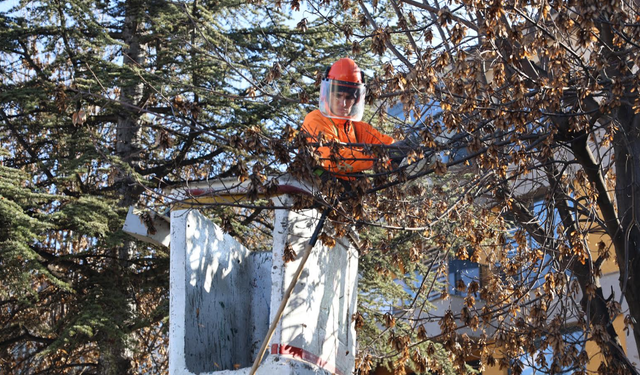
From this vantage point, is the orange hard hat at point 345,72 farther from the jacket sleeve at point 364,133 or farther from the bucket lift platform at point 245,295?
the bucket lift platform at point 245,295

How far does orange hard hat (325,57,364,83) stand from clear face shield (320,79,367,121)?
0.17 feet

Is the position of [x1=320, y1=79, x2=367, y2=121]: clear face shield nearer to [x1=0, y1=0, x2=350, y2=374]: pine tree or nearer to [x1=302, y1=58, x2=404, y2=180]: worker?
[x1=302, y1=58, x2=404, y2=180]: worker

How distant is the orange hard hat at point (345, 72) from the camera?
22.9 feet

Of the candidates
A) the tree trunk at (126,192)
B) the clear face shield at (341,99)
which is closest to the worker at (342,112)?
the clear face shield at (341,99)

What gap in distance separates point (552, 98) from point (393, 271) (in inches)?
269

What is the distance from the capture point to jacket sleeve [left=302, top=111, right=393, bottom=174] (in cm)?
626

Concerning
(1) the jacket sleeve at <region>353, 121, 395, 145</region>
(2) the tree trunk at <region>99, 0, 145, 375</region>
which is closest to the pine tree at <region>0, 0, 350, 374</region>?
(2) the tree trunk at <region>99, 0, 145, 375</region>

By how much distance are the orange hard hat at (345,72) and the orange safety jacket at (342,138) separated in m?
0.34

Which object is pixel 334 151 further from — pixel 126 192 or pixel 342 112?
pixel 126 192

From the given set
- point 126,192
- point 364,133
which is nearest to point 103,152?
point 126,192

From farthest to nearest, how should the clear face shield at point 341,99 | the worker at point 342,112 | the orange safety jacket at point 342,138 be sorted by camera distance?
the clear face shield at point 341,99 < the worker at point 342,112 < the orange safety jacket at point 342,138

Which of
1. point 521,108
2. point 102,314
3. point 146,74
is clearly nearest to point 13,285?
point 102,314

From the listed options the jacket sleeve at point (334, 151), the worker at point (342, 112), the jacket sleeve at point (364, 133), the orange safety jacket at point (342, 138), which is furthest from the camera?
the jacket sleeve at point (364, 133)

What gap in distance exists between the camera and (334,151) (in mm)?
6203
